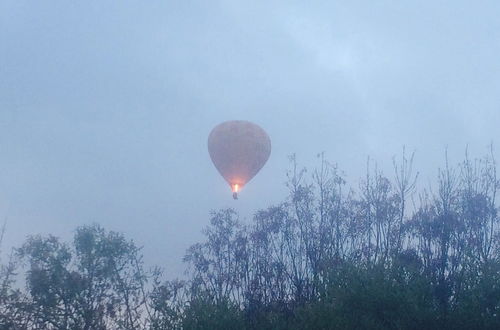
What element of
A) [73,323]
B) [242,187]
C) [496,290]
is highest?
[242,187]

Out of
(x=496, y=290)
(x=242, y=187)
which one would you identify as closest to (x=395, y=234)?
(x=242, y=187)

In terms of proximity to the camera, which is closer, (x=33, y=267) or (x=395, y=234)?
(x=33, y=267)

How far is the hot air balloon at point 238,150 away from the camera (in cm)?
2797

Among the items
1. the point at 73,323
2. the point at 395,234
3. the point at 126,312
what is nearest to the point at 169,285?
the point at 126,312

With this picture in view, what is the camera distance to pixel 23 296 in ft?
98.8

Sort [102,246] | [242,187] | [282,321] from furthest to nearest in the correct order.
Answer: [102,246]
[242,187]
[282,321]

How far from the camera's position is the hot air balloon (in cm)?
2797

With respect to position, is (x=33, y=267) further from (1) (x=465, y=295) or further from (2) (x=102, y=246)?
(1) (x=465, y=295)

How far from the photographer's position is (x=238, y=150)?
2797cm

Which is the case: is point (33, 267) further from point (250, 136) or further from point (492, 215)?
point (492, 215)

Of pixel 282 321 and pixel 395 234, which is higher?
pixel 395 234

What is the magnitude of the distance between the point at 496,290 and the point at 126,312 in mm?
15132

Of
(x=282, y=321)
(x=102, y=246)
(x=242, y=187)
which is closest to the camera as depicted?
(x=282, y=321)

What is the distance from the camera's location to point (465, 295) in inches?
920
